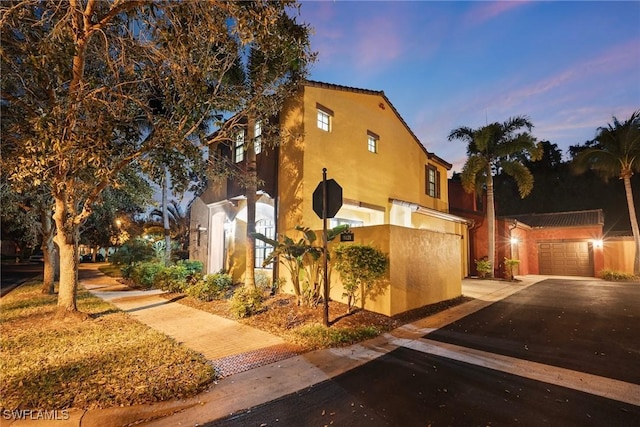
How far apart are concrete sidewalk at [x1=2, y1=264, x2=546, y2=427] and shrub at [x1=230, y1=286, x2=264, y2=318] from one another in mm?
341

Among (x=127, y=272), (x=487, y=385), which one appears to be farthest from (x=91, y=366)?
(x=127, y=272)

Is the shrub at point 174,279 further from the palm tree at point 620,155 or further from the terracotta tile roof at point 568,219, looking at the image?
the palm tree at point 620,155

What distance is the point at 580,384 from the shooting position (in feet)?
14.4

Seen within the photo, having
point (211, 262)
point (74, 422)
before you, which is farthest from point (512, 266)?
point (74, 422)

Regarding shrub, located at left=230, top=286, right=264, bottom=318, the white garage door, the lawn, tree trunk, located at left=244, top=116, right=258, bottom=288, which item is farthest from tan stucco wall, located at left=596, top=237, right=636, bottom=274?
shrub, located at left=230, top=286, right=264, bottom=318

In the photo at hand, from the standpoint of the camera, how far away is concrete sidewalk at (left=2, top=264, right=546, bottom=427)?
3.52 m

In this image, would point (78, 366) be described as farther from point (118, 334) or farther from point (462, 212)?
point (462, 212)

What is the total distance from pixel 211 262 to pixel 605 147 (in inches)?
1028

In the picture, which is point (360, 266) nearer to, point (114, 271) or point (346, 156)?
point (346, 156)

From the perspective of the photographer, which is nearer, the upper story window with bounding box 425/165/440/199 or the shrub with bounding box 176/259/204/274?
the shrub with bounding box 176/259/204/274

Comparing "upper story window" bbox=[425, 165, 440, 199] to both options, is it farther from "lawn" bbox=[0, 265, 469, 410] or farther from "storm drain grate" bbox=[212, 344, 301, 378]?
"storm drain grate" bbox=[212, 344, 301, 378]

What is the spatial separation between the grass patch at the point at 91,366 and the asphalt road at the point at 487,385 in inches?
53.6

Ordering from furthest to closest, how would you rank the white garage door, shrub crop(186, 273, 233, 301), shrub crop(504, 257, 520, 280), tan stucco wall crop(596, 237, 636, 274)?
the white garage door → tan stucco wall crop(596, 237, 636, 274) → shrub crop(504, 257, 520, 280) → shrub crop(186, 273, 233, 301)

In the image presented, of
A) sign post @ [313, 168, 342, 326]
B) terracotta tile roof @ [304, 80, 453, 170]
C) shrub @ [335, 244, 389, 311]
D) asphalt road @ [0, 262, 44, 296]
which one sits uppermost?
terracotta tile roof @ [304, 80, 453, 170]
